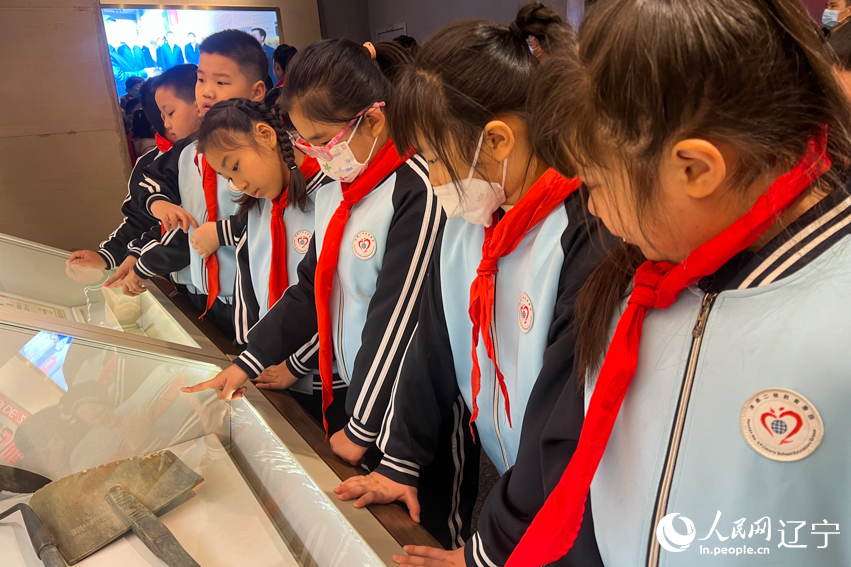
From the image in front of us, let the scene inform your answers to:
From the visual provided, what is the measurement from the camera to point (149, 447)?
47.8 inches

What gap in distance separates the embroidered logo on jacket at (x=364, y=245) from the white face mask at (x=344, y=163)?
0.14 meters

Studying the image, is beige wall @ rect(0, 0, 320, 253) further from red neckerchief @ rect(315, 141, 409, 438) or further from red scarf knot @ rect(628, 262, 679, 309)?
red scarf knot @ rect(628, 262, 679, 309)

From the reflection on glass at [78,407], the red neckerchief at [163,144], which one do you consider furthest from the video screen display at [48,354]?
the red neckerchief at [163,144]

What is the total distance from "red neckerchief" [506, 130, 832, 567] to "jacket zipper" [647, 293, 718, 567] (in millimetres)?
32

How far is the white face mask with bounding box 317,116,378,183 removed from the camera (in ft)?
4.08

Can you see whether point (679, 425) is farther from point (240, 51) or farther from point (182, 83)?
point (182, 83)

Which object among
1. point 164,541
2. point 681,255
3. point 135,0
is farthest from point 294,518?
point 135,0

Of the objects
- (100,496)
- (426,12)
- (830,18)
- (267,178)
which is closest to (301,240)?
(267,178)

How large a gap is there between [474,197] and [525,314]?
207 millimetres

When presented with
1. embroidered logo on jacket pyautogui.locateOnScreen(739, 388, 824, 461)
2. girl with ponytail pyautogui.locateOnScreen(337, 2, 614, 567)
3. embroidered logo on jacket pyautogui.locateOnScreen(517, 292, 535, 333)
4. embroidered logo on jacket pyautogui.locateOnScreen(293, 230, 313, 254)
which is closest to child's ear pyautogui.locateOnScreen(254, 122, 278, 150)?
embroidered logo on jacket pyautogui.locateOnScreen(293, 230, 313, 254)

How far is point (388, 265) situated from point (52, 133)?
3.52 meters

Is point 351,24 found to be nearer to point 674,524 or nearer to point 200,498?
point 200,498

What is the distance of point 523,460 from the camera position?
80 cm

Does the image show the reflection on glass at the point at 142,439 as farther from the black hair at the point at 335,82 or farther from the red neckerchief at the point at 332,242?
the black hair at the point at 335,82
